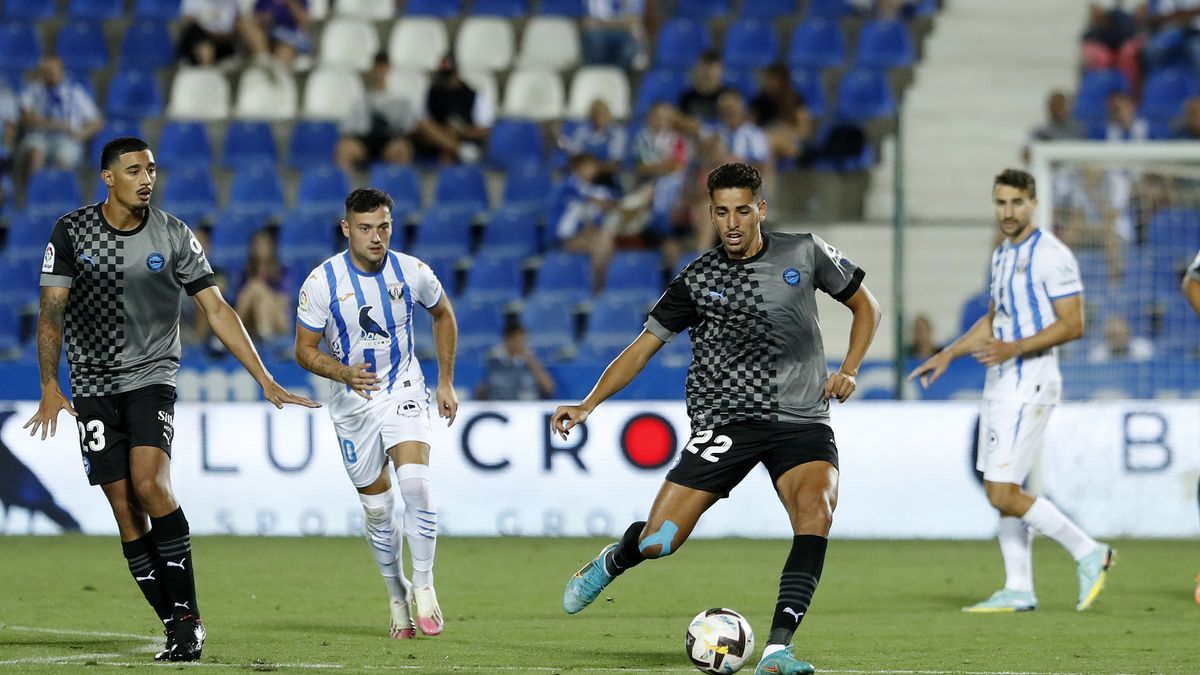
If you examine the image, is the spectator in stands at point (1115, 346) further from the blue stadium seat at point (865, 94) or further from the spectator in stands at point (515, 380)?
the blue stadium seat at point (865, 94)

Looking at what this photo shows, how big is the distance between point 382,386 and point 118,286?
1.39m

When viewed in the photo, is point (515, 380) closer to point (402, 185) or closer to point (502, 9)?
point (402, 185)

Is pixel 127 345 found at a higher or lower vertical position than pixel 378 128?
lower

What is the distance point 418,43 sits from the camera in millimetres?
20031

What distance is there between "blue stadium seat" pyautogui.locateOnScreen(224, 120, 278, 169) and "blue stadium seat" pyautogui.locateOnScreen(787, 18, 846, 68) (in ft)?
18.0

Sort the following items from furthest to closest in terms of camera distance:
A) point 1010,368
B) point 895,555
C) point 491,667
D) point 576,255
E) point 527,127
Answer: point 527,127, point 576,255, point 895,555, point 1010,368, point 491,667

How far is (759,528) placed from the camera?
13.7 m

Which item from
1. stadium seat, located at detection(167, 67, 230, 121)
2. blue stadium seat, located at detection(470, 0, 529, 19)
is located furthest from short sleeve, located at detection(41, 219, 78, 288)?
blue stadium seat, located at detection(470, 0, 529, 19)

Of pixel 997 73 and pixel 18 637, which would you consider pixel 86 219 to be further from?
pixel 997 73

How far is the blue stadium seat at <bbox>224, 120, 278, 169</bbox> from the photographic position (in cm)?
1884

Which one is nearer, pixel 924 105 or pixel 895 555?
pixel 895 555

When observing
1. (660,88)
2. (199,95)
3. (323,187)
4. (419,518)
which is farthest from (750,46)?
(419,518)

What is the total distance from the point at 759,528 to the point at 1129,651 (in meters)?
6.11

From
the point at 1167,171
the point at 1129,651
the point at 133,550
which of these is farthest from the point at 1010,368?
the point at 1167,171
